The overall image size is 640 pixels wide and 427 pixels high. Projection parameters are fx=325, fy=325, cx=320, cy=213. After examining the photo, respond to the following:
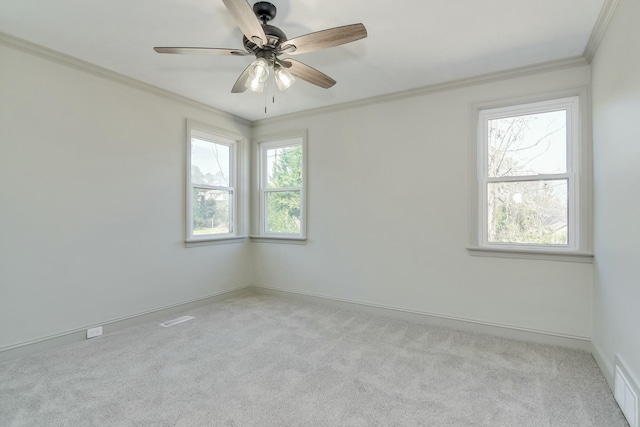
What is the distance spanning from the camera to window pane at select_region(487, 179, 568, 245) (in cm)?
298

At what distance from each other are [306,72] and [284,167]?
2.31 metres

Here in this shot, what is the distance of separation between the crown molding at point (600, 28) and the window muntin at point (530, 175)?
1.24ft

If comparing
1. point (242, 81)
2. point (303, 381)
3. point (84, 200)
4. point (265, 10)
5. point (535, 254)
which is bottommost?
point (303, 381)

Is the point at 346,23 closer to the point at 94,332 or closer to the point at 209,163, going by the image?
the point at 209,163

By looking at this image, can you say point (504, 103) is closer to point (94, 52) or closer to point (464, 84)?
point (464, 84)

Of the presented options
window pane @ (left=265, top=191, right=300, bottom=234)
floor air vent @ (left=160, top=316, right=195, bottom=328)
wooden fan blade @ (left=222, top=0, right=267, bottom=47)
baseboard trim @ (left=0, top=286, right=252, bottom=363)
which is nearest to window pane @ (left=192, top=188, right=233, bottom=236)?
window pane @ (left=265, top=191, right=300, bottom=234)

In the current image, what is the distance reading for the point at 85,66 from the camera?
2.98 metres

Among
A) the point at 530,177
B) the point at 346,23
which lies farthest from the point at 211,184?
the point at 530,177

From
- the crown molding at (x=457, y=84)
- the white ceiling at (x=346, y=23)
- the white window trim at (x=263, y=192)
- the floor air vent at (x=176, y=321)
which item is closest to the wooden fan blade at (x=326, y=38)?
the white ceiling at (x=346, y=23)

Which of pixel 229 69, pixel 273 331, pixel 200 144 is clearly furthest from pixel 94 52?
pixel 273 331

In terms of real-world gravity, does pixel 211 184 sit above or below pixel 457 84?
below

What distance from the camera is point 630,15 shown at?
1870 millimetres

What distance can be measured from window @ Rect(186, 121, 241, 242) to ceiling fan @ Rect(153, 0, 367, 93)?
6.40 feet

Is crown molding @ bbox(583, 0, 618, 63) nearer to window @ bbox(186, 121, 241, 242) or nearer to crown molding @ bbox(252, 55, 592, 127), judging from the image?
crown molding @ bbox(252, 55, 592, 127)
